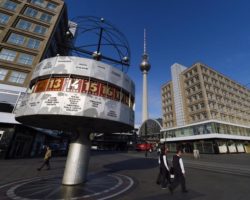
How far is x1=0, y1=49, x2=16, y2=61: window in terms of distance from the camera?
25.9 m

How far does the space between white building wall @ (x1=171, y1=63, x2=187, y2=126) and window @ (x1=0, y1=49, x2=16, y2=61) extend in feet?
169

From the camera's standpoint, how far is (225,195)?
272 inches

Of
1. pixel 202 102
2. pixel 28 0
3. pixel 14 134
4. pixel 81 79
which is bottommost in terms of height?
pixel 14 134

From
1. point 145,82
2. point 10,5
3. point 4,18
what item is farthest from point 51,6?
point 145,82

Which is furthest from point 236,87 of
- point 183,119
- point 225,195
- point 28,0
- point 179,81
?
point 28,0

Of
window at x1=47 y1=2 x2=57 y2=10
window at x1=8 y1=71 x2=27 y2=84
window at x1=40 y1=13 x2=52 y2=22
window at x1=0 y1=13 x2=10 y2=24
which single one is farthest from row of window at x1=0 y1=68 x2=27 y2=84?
window at x1=47 y1=2 x2=57 y2=10

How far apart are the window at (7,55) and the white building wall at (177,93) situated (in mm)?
51426

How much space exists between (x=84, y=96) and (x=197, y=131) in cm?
4626

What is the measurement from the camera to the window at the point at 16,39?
89.8 ft

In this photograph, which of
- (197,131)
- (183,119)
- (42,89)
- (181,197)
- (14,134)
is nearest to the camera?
(181,197)

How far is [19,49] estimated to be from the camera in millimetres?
26906

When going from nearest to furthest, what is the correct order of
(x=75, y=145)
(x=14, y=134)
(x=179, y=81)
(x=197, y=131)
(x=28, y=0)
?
1. (x=75, y=145)
2. (x=14, y=134)
3. (x=28, y=0)
4. (x=197, y=131)
5. (x=179, y=81)

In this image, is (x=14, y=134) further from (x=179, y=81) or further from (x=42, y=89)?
(x=179, y=81)

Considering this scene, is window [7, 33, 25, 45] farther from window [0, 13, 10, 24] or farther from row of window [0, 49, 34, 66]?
Answer: window [0, 13, 10, 24]
